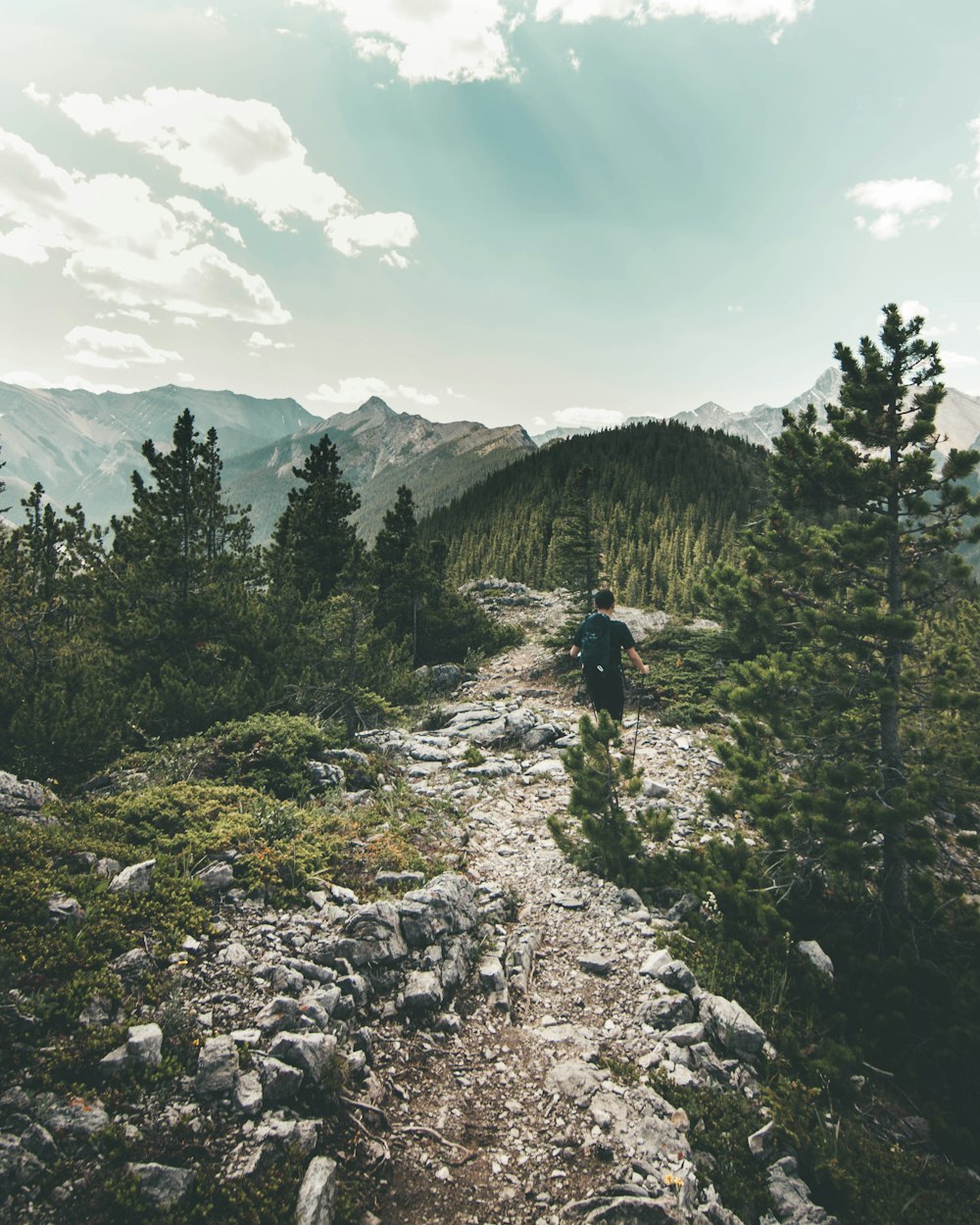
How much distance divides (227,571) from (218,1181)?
16.8 meters

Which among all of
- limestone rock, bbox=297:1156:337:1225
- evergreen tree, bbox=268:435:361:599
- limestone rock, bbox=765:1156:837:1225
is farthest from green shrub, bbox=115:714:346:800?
evergreen tree, bbox=268:435:361:599

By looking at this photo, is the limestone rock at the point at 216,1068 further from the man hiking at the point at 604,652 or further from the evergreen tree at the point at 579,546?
the evergreen tree at the point at 579,546

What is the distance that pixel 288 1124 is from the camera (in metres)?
3.86

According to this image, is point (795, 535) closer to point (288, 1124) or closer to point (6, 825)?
point (288, 1124)

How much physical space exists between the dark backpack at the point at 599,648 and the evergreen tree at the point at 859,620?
2.06 meters

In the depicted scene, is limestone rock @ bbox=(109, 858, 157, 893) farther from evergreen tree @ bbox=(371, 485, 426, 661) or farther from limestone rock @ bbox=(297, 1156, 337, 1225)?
evergreen tree @ bbox=(371, 485, 426, 661)

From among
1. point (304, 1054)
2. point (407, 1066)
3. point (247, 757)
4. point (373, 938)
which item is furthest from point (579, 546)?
point (304, 1054)

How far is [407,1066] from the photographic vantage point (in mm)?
4883

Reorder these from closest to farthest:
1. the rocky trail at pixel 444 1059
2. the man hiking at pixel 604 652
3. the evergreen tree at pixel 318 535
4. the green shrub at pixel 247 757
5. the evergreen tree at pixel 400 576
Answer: the rocky trail at pixel 444 1059, the man hiking at pixel 604 652, the green shrub at pixel 247 757, the evergreen tree at pixel 318 535, the evergreen tree at pixel 400 576

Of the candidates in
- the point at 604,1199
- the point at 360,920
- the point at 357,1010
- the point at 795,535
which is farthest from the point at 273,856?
the point at 795,535

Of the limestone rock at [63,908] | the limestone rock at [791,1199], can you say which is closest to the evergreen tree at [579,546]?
the limestone rock at [63,908]

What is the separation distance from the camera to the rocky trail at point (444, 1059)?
3.70 m

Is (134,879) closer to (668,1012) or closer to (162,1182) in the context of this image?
(162,1182)

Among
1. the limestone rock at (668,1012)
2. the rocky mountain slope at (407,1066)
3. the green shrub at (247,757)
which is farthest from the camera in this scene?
the green shrub at (247,757)
